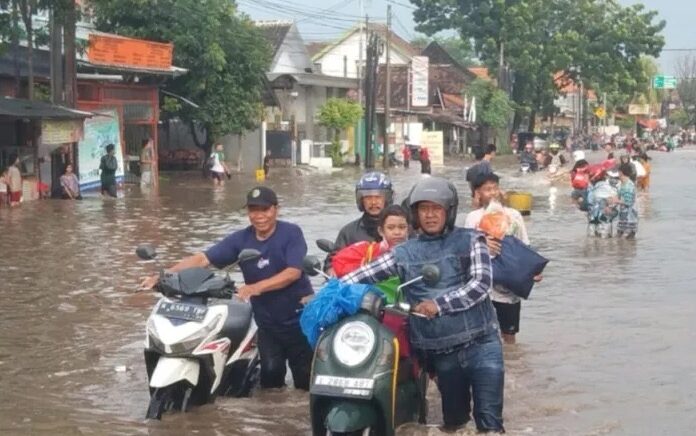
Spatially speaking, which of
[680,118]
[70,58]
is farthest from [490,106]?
[680,118]

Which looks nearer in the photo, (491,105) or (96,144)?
(96,144)

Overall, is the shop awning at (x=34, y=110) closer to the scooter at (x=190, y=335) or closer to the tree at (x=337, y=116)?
the scooter at (x=190, y=335)

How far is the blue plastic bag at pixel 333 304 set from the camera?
5906 millimetres

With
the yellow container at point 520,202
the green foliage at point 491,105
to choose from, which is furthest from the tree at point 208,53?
the green foliage at point 491,105

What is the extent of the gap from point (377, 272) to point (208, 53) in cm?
3307

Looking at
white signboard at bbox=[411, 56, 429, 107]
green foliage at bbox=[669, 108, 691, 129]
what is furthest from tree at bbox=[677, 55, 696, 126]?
white signboard at bbox=[411, 56, 429, 107]

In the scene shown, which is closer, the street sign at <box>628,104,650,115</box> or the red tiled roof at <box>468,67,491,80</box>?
the red tiled roof at <box>468,67,491,80</box>

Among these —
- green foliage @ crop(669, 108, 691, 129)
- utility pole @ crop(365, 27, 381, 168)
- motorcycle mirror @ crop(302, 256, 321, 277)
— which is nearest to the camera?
motorcycle mirror @ crop(302, 256, 321, 277)

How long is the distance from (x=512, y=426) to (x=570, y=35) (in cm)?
6571

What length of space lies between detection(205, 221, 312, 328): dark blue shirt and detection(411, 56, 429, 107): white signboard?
193 ft

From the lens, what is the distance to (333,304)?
5.93 m

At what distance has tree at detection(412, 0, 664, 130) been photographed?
70.2 m

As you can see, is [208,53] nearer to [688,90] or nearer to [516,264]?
[516,264]

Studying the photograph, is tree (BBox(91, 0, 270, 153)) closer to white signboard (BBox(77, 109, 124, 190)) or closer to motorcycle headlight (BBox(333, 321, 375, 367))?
white signboard (BBox(77, 109, 124, 190))
